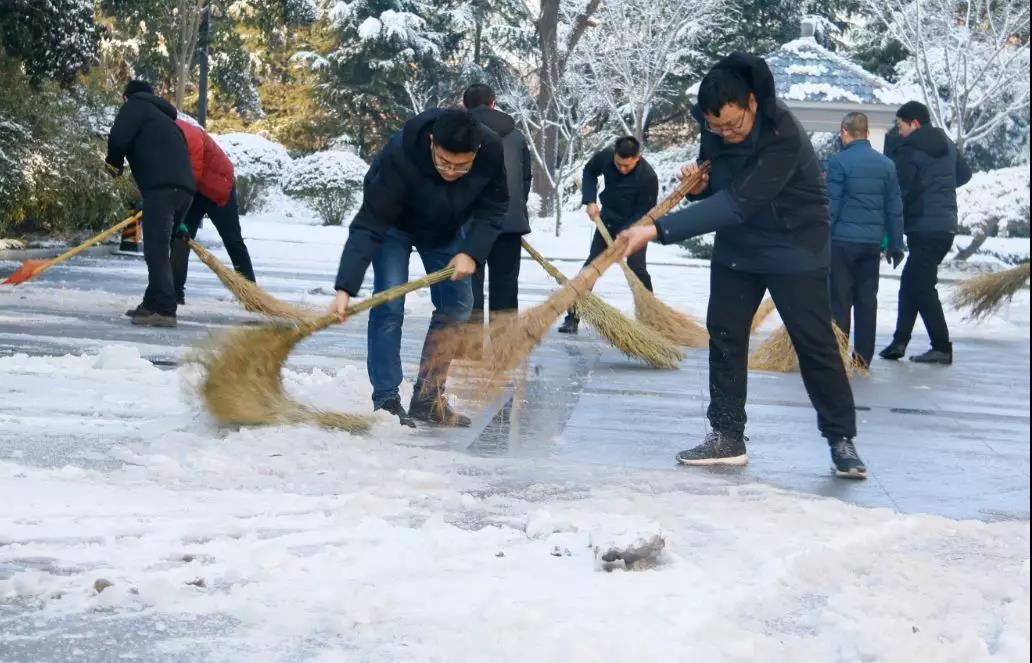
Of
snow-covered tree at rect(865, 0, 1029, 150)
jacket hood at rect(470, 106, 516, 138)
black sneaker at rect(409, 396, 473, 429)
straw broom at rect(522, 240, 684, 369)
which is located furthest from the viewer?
snow-covered tree at rect(865, 0, 1029, 150)

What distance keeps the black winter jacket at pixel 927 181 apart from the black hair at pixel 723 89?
19.9 ft

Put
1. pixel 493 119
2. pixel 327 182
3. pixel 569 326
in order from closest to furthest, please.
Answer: pixel 493 119
pixel 569 326
pixel 327 182

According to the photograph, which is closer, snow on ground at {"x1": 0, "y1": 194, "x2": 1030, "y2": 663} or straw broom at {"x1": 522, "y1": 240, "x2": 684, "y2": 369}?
snow on ground at {"x1": 0, "y1": 194, "x2": 1030, "y2": 663}

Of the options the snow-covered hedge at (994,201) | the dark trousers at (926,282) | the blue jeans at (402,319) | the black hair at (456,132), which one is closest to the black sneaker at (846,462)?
the blue jeans at (402,319)

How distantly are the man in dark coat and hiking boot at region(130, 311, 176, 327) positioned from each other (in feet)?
7.89

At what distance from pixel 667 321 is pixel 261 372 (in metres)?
5.13

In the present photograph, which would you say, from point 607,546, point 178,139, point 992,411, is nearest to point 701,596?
point 607,546

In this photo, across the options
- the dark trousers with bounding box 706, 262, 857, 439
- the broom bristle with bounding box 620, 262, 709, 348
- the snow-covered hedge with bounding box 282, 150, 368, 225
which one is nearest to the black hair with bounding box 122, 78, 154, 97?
the broom bristle with bounding box 620, 262, 709, 348

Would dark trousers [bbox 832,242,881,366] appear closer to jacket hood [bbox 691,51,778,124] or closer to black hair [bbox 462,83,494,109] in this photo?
black hair [bbox 462,83,494,109]

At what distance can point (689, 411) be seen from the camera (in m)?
8.36

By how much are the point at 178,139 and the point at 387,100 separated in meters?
35.4

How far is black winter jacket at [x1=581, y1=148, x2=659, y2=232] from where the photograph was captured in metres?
12.5

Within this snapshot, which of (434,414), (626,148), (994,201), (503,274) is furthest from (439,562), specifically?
(994,201)

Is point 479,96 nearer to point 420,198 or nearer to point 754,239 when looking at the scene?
point 420,198
